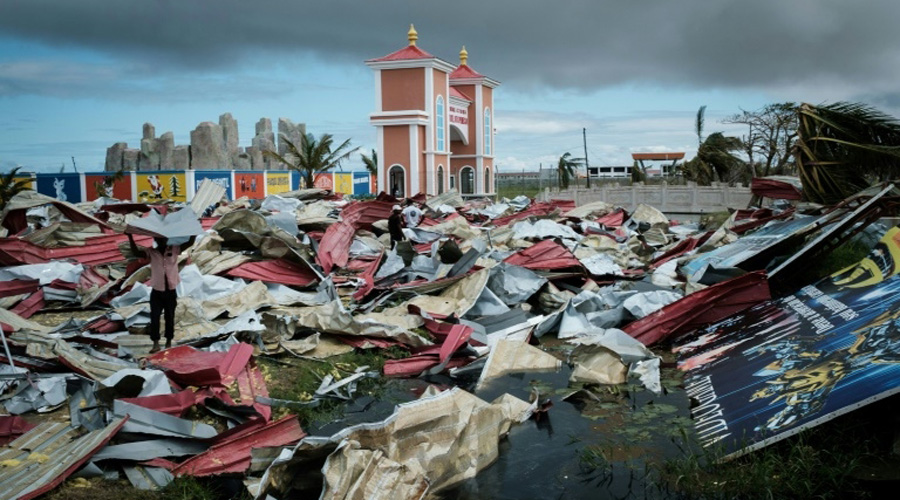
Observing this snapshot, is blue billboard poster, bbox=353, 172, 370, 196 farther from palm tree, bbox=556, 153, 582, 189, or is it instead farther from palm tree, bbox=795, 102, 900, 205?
palm tree, bbox=795, 102, 900, 205

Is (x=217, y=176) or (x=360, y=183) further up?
(x=217, y=176)

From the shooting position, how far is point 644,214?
1745 centimetres

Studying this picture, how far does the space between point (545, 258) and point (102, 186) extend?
20.9 m

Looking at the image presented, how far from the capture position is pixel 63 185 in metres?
27.3

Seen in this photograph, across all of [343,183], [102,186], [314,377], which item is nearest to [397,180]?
[343,183]

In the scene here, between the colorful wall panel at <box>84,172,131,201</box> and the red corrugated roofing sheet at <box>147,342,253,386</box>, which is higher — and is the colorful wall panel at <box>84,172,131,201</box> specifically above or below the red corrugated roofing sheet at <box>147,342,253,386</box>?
above

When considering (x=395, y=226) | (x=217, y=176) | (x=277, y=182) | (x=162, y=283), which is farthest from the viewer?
(x=277, y=182)

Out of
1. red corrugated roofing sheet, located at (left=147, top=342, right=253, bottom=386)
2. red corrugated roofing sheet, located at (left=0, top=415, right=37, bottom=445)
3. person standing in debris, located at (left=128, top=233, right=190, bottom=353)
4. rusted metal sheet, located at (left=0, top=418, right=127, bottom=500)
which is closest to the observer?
rusted metal sheet, located at (left=0, top=418, right=127, bottom=500)

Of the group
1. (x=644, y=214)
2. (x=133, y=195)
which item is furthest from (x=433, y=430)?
(x=133, y=195)

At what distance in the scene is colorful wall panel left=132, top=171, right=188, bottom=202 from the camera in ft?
88.9

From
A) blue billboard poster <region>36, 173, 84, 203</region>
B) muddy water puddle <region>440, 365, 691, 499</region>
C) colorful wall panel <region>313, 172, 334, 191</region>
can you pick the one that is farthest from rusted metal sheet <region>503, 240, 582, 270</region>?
blue billboard poster <region>36, 173, 84, 203</region>

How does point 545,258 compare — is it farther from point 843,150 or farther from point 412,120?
point 412,120

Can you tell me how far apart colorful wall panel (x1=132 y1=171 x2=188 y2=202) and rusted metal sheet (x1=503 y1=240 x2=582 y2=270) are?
19.4 meters

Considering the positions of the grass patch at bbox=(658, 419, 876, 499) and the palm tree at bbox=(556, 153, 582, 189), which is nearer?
the grass patch at bbox=(658, 419, 876, 499)
